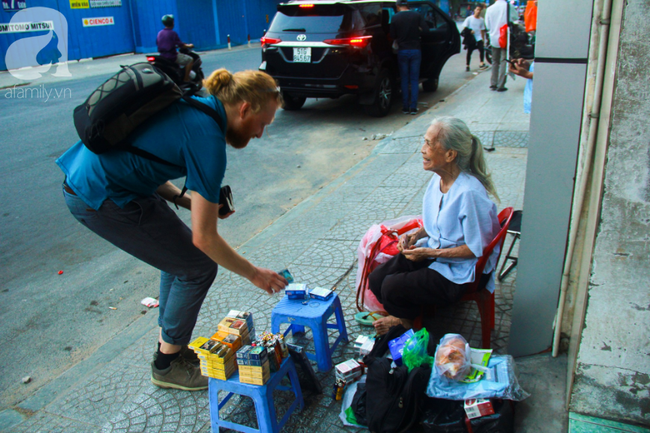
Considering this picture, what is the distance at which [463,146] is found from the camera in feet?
8.61

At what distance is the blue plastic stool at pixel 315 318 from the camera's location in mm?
2553

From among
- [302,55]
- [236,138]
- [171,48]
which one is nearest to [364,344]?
[236,138]

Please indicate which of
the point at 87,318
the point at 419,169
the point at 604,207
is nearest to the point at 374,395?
the point at 604,207

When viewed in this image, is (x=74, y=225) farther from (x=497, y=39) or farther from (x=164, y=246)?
(x=497, y=39)

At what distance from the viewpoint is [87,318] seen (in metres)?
3.64

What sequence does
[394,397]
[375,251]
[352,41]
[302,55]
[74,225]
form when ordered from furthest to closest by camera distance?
[302,55]
[352,41]
[74,225]
[375,251]
[394,397]

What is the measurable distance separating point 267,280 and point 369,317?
42.4 inches

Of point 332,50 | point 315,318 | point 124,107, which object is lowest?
point 315,318

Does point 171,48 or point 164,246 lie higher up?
point 171,48

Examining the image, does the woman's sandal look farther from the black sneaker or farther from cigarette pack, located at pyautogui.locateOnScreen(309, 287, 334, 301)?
the black sneaker

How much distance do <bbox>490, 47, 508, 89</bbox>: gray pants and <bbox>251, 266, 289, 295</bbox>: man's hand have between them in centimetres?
851

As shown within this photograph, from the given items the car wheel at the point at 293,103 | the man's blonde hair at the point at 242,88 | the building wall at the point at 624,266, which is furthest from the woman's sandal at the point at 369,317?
the car wheel at the point at 293,103

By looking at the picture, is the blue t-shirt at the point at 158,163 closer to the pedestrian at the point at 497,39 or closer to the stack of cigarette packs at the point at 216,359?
the stack of cigarette packs at the point at 216,359

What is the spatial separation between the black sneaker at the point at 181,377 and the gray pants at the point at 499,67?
28.3ft
